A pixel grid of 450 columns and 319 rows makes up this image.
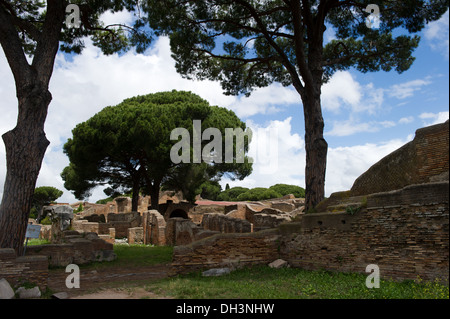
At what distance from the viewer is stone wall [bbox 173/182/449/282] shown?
16.5 feet

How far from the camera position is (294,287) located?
5.40 meters

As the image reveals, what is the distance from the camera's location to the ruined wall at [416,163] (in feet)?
19.4

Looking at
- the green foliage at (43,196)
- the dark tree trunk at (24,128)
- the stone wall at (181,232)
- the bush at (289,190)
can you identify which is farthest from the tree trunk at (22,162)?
the bush at (289,190)

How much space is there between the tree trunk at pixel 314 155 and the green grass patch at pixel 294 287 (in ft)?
9.50

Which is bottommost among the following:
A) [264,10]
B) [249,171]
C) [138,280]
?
[138,280]

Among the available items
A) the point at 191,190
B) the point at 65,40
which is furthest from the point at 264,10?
the point at 191,190

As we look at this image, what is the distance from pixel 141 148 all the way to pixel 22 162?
41.5ft

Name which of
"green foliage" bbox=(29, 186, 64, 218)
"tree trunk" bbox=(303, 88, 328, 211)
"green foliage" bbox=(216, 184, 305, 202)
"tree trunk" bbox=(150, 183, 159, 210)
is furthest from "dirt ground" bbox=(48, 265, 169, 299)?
"green foliage" bbox=(216, 184, 305, 202)

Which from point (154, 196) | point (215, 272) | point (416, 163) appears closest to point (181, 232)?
point (215, 272)

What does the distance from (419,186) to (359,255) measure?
1722 millimetres

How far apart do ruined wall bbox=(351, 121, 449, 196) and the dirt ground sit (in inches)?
202

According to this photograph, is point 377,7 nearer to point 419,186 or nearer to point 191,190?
point 419,186

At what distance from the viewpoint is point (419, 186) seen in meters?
5.24
